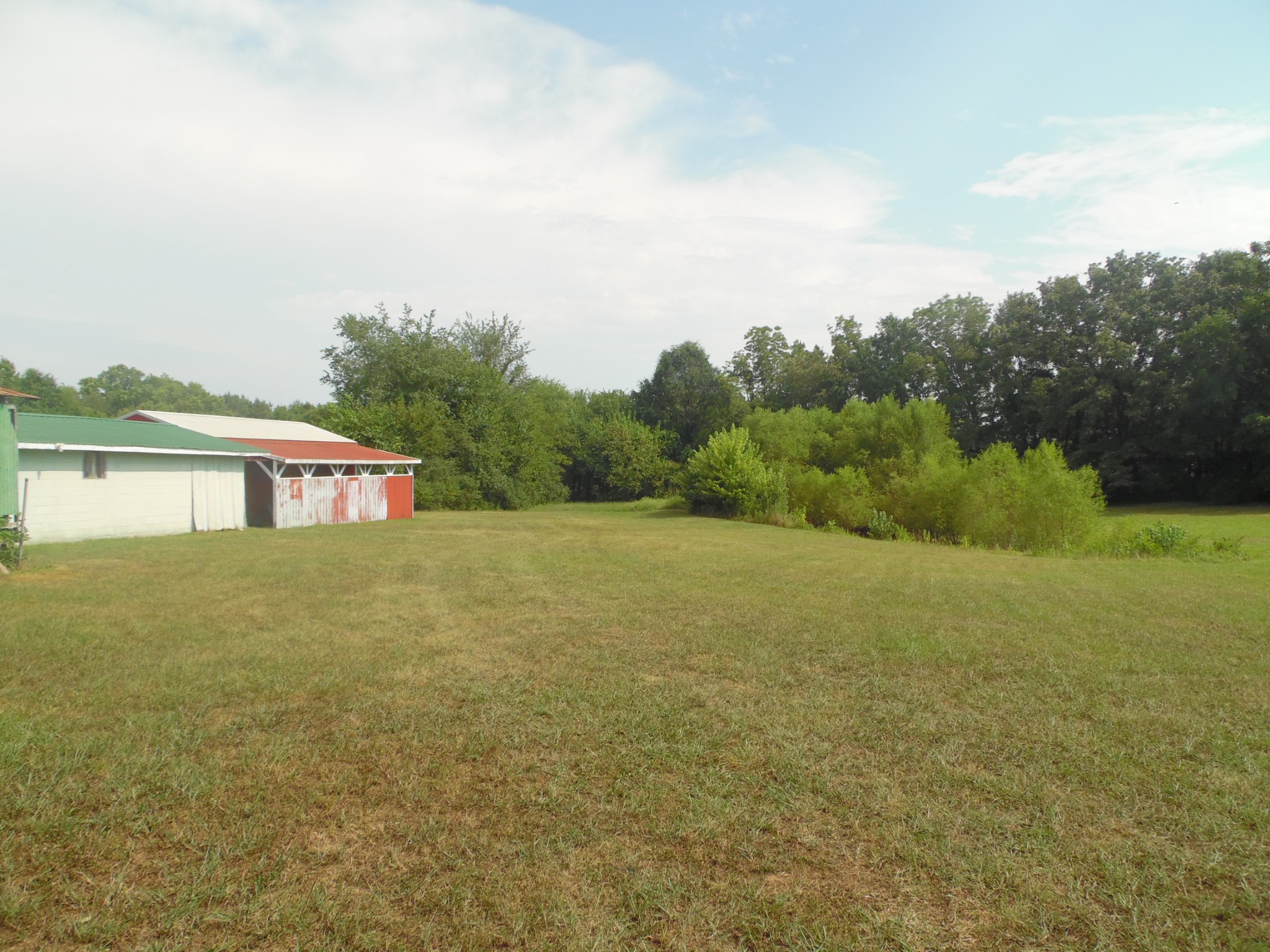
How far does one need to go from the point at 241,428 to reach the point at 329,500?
4002 mm

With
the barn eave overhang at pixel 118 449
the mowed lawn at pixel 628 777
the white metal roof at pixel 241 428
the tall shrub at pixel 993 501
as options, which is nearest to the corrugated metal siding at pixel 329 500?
the barn eave overhang at pixel 118 449

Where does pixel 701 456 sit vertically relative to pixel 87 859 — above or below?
above

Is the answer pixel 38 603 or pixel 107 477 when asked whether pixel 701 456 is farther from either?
pixel 38 603

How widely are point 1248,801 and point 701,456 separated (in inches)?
877

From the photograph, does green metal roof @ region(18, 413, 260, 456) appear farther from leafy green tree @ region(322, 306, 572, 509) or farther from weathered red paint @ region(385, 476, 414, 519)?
leafy green tree @ region(322, 306, 572, 509)

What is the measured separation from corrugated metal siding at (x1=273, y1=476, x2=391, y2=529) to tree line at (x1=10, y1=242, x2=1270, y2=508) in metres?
5.76

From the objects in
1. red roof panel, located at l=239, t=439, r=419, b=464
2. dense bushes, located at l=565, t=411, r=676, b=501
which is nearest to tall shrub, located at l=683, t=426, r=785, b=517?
red roof panel, located at l=239, t=439, r=419, b=464

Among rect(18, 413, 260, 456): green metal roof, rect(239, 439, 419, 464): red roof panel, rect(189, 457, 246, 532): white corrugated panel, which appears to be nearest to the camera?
rect(18, 413, 260, 456): green metal roof

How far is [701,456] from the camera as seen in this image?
25.9m

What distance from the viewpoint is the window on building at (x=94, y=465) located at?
1518 centimetres

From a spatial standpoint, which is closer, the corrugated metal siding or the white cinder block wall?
the white cinder block wall

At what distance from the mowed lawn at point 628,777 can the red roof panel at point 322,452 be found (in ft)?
41.0

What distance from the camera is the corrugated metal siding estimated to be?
65.1 feet

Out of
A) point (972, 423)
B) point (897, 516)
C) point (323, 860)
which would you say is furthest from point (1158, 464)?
point (323, 860)
